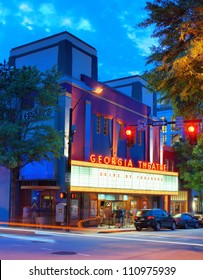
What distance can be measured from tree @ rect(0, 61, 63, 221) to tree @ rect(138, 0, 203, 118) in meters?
13.1

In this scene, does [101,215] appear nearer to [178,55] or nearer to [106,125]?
[106,125]

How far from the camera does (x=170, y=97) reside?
1575 cm

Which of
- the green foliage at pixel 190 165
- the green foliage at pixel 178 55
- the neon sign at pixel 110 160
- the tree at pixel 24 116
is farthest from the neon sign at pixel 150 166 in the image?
the green foliage at pixel 178 55

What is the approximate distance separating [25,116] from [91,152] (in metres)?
6.90

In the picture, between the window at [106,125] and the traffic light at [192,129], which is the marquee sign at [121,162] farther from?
the traffic light at [192,129]

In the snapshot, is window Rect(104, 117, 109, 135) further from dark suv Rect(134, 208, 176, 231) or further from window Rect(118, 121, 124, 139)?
dark suv Rect(134, 208, 176, 231)

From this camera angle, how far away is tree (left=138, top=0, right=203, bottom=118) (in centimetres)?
1330

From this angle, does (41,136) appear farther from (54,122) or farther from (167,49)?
(167,49)

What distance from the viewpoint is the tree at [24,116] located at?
27.3m

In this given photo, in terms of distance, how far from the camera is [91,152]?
34.7 metres

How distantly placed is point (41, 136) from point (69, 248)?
12.3 m

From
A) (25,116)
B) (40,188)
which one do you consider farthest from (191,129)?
(40,188)

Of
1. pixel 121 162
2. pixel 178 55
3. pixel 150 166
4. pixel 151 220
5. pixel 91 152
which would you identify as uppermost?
pixel 178 55
